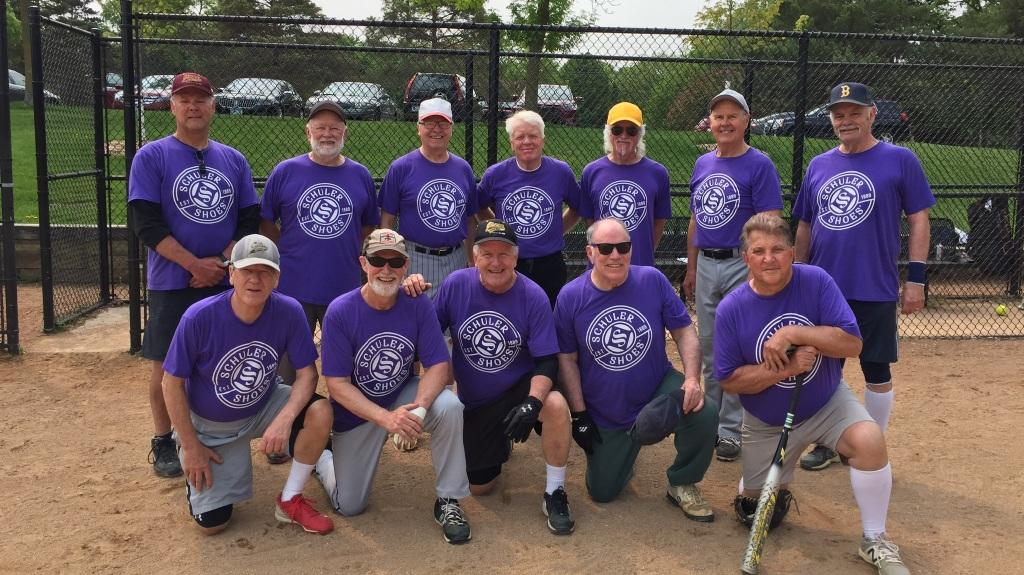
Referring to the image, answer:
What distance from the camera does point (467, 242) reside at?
187 inches

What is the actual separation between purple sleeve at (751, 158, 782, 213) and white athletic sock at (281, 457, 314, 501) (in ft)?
8.74

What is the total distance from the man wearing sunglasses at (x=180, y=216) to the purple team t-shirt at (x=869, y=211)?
3.15 metres

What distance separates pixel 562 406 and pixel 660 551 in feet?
2.44

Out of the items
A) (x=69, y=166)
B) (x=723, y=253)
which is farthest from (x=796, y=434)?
(x=69, y=166)

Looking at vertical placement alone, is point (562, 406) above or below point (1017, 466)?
above

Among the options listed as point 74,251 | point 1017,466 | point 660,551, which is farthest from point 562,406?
point 74,251

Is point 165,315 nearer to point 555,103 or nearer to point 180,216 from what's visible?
point 180,216

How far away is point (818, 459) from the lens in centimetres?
433

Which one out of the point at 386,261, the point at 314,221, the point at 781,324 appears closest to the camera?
the point at 781,324

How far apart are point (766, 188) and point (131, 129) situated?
4.59 metres

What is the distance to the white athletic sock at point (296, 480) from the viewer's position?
3.56 m

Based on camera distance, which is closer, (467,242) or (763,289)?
(763,289)

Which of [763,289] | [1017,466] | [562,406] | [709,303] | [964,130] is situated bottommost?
[1017,466]

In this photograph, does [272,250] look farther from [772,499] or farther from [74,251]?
[74,251]
